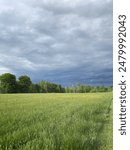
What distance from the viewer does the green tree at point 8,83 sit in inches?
3903

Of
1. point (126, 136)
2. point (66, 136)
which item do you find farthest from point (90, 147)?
point (126, 136)

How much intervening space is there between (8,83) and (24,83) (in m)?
5.51

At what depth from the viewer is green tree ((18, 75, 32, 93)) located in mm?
100450

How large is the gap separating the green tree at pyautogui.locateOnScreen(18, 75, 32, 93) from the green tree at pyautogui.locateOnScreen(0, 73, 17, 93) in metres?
1.78

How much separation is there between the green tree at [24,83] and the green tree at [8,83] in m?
1.78

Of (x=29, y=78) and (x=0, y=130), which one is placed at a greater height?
(x=29, y=78)

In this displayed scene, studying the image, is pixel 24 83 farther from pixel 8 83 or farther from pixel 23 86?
pixel 8 83

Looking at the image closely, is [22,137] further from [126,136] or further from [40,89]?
[40,89]

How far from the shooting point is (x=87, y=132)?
9484 mm

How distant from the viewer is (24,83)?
342 feet

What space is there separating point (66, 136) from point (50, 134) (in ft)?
1.54

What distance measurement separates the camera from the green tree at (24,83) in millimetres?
100450

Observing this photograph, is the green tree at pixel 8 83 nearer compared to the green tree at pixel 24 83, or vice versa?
the green tree at pixel 8 83

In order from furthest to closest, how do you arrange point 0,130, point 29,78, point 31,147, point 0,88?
1. point 29,78
2. point 0,88
3. point 0,130
4. point 31,147
